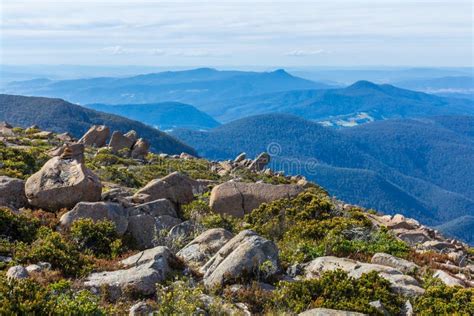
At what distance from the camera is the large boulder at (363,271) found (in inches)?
417

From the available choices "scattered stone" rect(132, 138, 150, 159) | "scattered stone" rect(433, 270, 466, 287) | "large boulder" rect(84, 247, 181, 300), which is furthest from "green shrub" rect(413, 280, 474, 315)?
"scattered stone" rect(132, 138, 150, 159)

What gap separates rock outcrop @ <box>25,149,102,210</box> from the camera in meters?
14.9

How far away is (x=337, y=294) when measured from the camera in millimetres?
9828

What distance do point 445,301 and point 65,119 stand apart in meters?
153

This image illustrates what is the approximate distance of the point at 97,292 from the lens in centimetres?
977

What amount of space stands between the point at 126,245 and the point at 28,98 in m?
181

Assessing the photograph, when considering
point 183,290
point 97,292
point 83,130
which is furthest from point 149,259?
point 83,130

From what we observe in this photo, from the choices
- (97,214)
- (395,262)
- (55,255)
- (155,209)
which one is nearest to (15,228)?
(97,214)

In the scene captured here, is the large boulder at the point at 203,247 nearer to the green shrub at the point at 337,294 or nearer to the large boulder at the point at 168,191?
the green shrub at the point at 337,294

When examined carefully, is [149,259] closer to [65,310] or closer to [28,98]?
[65,310]

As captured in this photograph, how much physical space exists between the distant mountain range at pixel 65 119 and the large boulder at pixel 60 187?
11708 cm

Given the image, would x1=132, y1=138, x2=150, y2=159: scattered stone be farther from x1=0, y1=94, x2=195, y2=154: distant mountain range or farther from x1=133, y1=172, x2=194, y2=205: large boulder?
x1=0, y1=94, x2=195, y2=154: distant mountain range

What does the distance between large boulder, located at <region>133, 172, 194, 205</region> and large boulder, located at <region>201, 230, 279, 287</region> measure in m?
6.49

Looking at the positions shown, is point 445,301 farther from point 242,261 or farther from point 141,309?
point 141,309
